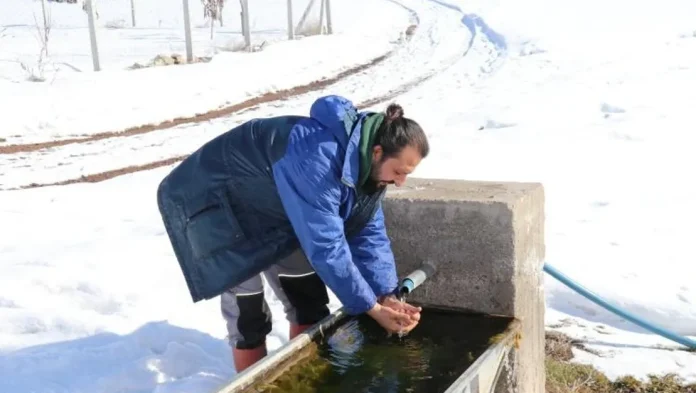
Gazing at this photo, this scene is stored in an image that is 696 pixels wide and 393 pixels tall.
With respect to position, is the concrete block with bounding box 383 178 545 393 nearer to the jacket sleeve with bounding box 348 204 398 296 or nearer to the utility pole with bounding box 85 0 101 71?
the jacket sleeve with bounding box 348 204 398 296

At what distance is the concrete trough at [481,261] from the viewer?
129 inches

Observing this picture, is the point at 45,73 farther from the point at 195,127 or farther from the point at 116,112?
the point at 195,127

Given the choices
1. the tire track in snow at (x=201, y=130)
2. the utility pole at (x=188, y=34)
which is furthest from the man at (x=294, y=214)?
the utility pole at (x=188, y=34)

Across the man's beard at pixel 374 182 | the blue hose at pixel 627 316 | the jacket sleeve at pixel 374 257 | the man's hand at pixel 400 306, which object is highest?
the man's beard at pixel 374 182

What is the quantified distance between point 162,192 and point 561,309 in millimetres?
2703

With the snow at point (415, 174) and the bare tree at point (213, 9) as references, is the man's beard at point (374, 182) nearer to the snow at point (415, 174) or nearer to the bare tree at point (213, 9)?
the snow at point (415, 174)

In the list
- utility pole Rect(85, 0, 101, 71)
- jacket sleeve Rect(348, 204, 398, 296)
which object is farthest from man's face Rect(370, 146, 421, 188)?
utility pole Rect(85, 0, 101, 71)

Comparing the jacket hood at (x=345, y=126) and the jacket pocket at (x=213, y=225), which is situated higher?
the jacket hood at (x=345, y=126)

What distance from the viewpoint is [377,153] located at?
2.83 m

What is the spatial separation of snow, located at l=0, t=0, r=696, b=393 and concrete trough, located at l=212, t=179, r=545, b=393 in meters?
0.79

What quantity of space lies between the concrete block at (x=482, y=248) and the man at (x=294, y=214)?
228 millimetres

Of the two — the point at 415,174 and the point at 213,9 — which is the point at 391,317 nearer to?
the point at 415,174

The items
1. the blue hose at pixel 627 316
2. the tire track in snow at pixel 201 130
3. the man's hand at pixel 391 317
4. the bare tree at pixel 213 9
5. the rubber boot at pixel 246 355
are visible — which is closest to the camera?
the man's hand at pixel 391 317

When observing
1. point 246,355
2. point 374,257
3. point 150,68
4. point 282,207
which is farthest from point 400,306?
point 150,68
